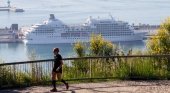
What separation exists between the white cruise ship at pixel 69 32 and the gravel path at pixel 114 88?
48.2 meters

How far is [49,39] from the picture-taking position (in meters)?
66.4

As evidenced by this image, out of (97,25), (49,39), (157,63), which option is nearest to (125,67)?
(157,63)

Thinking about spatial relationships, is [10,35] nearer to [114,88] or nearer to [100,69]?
[100,69]

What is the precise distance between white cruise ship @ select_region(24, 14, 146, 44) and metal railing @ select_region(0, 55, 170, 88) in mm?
47068

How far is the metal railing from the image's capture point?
1358 cm

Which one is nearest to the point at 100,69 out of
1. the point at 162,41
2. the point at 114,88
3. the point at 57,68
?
the point at 114,88

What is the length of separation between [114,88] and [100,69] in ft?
5.42

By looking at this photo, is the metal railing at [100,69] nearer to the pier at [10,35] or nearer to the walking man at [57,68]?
the walking man at [57,68]

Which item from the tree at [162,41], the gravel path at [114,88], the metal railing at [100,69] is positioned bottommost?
the gravel path at [114,88]

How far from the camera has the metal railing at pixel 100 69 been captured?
13578 mm

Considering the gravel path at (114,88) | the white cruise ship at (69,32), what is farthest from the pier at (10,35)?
the gravel path at (114,88)

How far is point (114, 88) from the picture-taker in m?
12.9

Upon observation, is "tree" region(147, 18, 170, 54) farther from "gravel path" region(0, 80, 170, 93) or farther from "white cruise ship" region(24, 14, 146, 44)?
"white cruise ship" region(24, 14, 146, 44)

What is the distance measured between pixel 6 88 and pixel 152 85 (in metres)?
3.96
